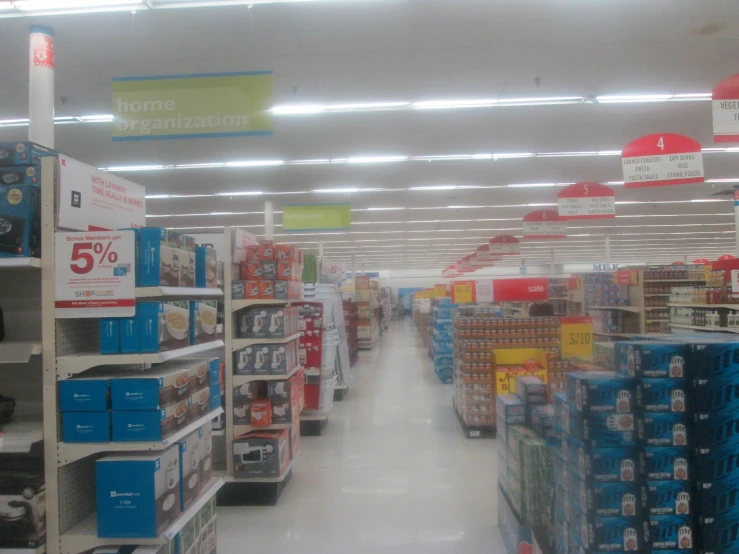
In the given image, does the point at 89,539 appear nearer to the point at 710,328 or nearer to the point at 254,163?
the point at 710,328

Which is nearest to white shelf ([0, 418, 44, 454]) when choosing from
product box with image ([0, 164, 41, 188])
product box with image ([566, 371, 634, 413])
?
product box with image ([0, 164, 41, 188])

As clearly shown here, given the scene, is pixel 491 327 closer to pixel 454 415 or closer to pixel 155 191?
pixel 454 415

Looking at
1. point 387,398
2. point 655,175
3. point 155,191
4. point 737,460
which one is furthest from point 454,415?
point 155,191

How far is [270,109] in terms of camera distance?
Result: 14.4 feet

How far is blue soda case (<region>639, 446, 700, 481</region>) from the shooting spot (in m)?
2.01

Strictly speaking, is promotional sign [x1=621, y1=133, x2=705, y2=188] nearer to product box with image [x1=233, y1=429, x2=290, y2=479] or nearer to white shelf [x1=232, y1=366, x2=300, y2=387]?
white shelf [x1=232, y1=366, x2=300, y2=387]

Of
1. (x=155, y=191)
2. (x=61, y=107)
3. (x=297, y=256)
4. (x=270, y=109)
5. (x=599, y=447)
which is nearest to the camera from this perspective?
(x=599, y=447)

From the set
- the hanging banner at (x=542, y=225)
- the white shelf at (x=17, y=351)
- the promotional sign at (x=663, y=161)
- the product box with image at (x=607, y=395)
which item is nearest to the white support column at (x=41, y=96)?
the white shelf at (x=17, y=351)

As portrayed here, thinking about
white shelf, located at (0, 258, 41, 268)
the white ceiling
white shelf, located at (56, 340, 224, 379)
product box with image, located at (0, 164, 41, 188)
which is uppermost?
the white ceiling

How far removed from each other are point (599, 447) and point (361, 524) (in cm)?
248

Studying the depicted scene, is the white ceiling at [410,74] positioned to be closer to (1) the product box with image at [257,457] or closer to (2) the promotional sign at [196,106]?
(2) the promotional sign at [196,106]

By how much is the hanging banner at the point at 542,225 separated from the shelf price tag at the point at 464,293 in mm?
3669

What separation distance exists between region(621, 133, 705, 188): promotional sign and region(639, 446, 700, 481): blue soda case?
218 inches

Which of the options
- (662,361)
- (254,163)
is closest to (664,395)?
(662,361)
